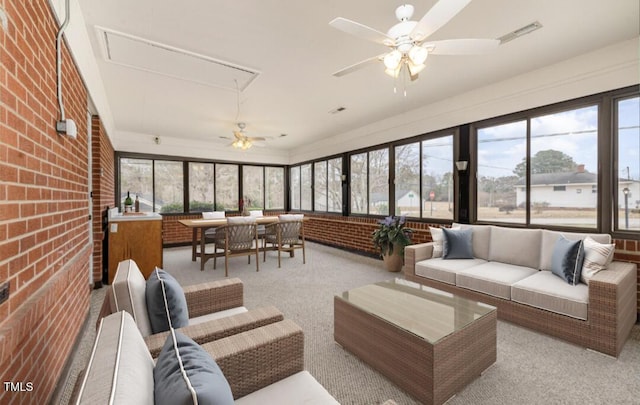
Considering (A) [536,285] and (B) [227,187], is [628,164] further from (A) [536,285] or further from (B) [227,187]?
(B) [227,187]

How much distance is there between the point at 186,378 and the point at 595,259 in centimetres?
332

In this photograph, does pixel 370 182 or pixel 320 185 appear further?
pixel 320 185

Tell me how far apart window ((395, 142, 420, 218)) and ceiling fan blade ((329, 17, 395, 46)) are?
10.4 ft

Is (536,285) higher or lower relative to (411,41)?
lower

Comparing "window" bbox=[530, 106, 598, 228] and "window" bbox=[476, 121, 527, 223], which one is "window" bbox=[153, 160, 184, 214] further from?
"window" bbox=[530, 106, 598, 228]

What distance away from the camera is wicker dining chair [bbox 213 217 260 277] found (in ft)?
14.9

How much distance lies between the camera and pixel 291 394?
3.84 ft

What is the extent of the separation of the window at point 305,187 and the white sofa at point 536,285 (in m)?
4.62

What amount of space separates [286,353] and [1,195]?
51.6 inches

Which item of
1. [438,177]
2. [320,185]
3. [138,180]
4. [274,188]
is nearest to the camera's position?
[438,177]

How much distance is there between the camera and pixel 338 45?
270 cm

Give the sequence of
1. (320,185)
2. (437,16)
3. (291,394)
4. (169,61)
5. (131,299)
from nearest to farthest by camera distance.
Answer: (291,394)
(131,299)
(437,16)
(169,61)
(320,185)

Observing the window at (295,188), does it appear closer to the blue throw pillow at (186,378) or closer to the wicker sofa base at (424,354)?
the wicker sofa base at (424,354)

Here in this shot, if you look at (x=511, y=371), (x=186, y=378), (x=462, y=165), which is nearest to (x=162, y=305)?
(x=186, y=378)
